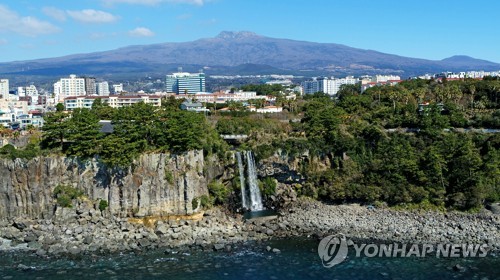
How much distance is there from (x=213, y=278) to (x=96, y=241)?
24.1ft

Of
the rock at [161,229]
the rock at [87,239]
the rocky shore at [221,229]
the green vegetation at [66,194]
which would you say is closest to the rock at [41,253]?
the rocky shore at [221,229]

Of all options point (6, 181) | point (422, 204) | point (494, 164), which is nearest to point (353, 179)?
point (422, 204)

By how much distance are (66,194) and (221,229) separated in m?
8.71

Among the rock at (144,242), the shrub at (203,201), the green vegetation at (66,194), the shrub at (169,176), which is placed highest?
the shrub at (169,176)

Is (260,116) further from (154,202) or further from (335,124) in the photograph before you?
(154,202)

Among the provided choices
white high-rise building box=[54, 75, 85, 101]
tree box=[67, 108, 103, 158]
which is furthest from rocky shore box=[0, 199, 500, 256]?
white high-rise building box=[54, 75, 85, 101]

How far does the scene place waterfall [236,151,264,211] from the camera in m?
31.9

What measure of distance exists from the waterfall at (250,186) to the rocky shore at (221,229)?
9.26ft

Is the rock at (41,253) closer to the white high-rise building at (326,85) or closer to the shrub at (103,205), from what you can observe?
the shrub at (103,205)

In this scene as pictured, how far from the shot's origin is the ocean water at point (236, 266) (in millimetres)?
21406

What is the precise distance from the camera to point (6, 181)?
28859 millimetres

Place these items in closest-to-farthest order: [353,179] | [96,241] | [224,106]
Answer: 1. [96,241]
2. [353,179]
3. [224,106]

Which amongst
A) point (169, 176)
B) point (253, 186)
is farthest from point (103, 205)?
point (253, 186)

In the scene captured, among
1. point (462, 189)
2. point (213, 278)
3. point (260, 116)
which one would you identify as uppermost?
point (260, 116)
